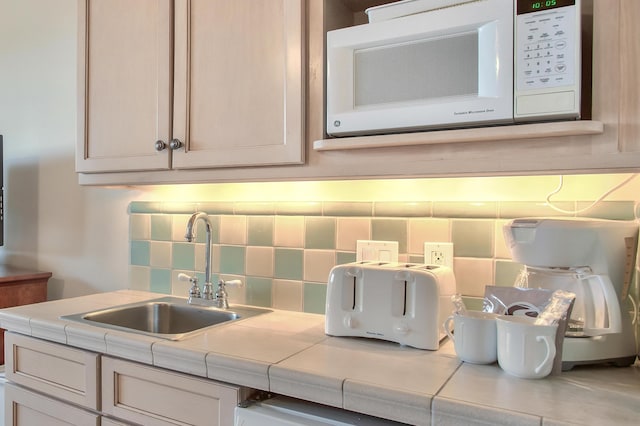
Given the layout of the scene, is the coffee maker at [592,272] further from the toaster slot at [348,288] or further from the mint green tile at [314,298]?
the mint green tile at [314,298]

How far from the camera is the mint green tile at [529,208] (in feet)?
4.04

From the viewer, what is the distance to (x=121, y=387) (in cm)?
126

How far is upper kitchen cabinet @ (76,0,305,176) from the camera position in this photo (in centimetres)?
129

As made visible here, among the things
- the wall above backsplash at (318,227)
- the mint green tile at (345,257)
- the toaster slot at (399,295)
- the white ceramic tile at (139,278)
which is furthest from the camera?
the white ceramic tile at (139,278)

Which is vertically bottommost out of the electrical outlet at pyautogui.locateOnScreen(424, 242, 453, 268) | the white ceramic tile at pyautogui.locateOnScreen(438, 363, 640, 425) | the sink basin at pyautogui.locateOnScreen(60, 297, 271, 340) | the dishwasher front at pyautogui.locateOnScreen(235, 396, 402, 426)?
the dishwasher front at pyautogui.locateOnScreen(235, 396, 402, 426)

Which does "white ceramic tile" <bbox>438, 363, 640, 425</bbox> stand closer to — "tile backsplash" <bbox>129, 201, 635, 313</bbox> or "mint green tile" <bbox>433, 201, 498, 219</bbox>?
"tile backsplash" <bbox>129, 201, 635, 313</bbox>

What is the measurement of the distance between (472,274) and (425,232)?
0.59 feet

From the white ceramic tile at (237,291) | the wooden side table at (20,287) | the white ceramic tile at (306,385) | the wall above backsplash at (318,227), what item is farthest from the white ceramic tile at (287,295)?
the wooden side table at (20,287)

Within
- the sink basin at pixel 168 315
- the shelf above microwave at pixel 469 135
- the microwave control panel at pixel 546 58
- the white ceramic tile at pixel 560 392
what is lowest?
the sink basin at pixel 168 315

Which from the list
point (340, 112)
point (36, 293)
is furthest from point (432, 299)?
point (36, 293)

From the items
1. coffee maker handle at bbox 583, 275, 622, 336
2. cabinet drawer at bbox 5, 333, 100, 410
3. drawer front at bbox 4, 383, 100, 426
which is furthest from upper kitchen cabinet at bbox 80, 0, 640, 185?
drawer front at bbox 4, 383, 100, 426

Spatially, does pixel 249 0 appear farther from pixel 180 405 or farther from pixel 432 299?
pixel 180 405

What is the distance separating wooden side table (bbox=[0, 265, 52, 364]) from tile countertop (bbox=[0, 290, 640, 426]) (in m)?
0.85

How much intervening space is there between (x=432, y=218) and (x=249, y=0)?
2.67ft
